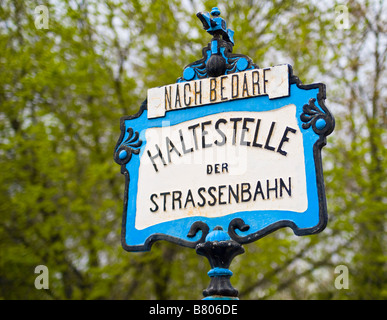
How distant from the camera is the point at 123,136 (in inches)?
124

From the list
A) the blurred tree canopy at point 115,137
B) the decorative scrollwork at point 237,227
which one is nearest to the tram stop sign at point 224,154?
the decorative scrollwork at point 237,227

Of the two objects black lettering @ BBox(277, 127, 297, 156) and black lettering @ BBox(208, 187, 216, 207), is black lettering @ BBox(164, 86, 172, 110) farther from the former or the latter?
black lettering @ BBox(277, 127, 297, 156)

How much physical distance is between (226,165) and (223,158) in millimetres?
43

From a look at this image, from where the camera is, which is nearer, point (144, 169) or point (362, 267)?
point (144, 169)

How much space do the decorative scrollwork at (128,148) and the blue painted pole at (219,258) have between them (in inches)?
28.0

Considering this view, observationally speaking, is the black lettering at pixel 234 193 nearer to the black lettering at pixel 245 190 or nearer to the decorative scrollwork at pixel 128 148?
the black lettering at pixel 245 190

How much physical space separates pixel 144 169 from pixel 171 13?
7.12 metres

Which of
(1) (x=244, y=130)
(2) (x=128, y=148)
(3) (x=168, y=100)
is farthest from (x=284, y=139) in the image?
(2) (x=128, y=148)

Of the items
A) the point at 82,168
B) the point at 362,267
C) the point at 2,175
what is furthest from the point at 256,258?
the point at 2,175

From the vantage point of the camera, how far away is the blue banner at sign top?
258 centimetres

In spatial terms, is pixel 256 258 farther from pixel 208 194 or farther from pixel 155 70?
pixel 208 194

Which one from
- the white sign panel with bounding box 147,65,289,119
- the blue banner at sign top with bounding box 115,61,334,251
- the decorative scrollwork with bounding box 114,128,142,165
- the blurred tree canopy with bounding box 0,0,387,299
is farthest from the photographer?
the blurred tree canopy with bounding box 0,0,387,299

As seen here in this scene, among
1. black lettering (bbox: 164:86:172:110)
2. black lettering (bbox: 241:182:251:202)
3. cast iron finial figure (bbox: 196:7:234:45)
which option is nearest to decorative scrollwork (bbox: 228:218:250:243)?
black lettering (bbox: 241:182:251:202)

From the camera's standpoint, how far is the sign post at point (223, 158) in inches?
102
